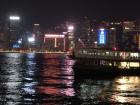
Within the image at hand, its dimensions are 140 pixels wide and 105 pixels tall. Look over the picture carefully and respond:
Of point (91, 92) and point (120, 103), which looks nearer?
point (120, 103)

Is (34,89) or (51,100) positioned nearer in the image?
(51,100)

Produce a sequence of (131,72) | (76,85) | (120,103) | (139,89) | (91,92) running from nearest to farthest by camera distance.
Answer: (120,103)
(91,92)
(139,89)
(76,85)
(131,72)

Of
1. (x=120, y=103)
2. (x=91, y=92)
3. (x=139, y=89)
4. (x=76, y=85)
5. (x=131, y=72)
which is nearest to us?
(x=120, y=103)

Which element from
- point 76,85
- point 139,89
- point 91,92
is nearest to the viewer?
point 91,92

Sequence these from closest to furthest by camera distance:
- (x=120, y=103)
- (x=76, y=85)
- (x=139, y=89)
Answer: (x=120, y=103)
(x=139, y=89)
(x=76, y=85)

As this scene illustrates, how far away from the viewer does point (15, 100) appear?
54500 millimetres

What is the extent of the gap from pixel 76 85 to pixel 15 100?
2221 centimetres

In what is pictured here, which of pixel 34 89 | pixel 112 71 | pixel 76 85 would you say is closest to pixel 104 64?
pixel 112 71

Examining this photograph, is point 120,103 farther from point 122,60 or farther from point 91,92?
point 122,60

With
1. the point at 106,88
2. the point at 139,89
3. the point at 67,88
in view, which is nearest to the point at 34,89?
the point at 67,88

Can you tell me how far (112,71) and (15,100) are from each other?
162 feet

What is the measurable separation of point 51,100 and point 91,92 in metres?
10.5

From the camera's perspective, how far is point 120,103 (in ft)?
174

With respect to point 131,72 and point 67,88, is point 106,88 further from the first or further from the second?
point 131,72
